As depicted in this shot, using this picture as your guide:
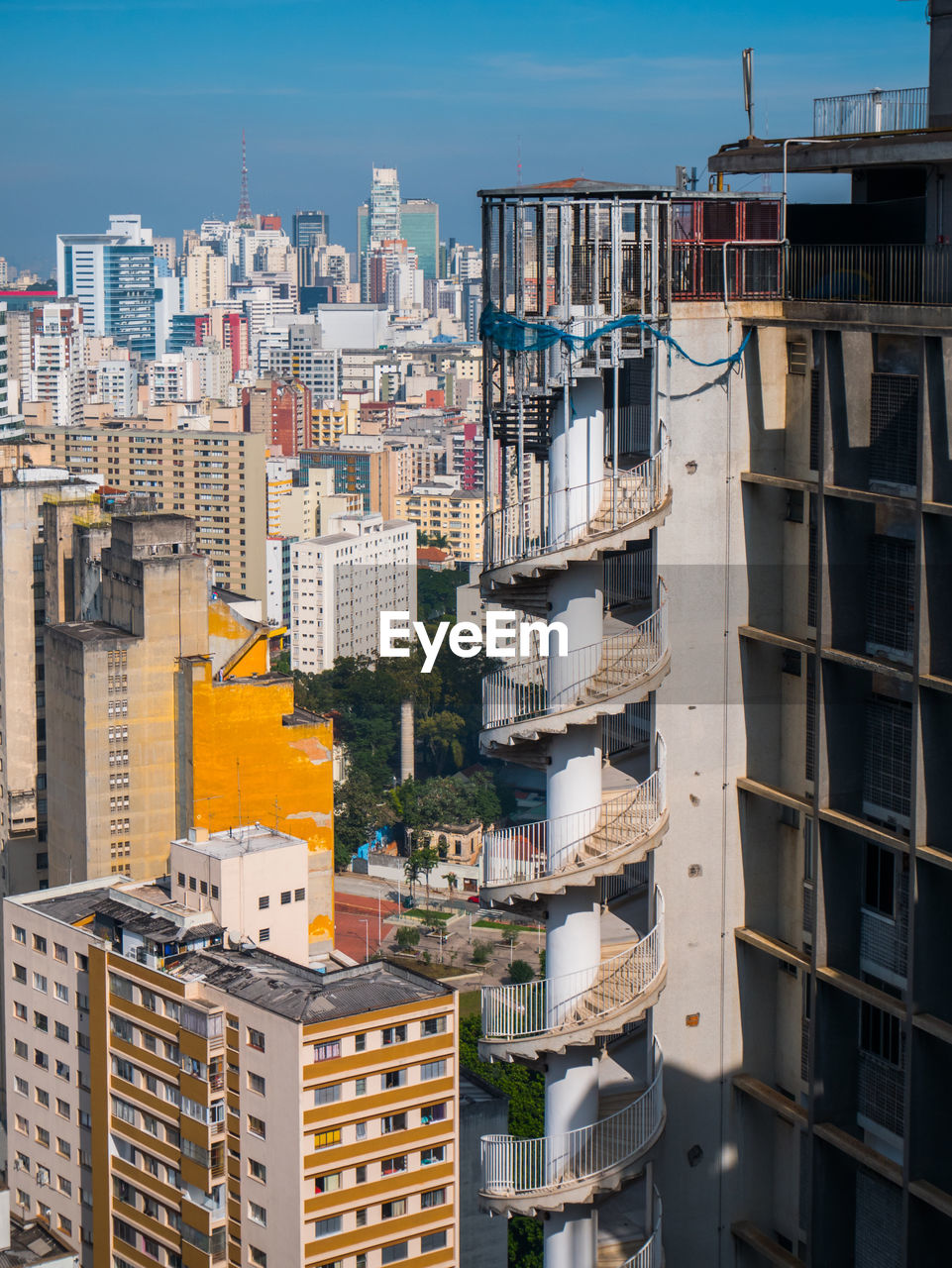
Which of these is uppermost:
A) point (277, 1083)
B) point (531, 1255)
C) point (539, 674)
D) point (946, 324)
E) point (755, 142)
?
point (755, 142)

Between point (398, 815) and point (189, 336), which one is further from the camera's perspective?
point (189, 336)

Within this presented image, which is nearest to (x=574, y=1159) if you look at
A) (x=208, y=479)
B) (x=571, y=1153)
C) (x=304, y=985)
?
(x=571, y=1153)

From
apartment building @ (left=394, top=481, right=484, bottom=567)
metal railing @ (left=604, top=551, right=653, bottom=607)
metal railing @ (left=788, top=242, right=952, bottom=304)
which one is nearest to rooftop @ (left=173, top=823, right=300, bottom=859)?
metal railing @ (left=604, top=551, right=653, bottom=607)

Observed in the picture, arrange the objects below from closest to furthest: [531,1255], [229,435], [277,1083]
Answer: [277,1083], [531,1255], [229,435]

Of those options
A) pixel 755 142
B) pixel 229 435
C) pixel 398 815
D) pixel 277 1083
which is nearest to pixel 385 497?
pixel 229 435

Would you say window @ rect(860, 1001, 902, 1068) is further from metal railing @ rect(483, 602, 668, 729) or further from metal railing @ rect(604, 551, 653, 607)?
metal railing @ rect(604, 551, 653, 607)

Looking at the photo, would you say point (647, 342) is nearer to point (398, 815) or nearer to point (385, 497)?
point (398, 815)
